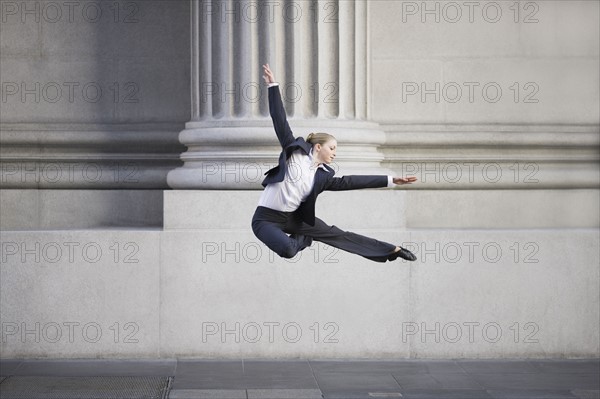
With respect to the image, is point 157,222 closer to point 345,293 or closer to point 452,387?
point 345,293

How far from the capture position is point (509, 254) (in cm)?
1316

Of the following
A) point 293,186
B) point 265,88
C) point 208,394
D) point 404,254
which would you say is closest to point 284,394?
point 208,394

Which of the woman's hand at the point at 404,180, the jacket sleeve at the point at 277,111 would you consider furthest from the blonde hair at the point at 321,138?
the woman's hand at the point at 404,180

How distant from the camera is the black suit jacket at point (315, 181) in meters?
8.41

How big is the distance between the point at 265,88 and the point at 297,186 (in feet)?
16.1

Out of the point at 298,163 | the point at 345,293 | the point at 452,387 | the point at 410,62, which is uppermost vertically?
the point at 410,62

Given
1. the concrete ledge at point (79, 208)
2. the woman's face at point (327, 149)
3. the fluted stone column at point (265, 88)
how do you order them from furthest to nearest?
the concrete ledge at point (79, 208) → the fluted stone column at point (265, 88) → the woman's face at point (327, 149)

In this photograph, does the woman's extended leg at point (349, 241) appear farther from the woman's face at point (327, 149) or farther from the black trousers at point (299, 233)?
the woman's face at point (327, 149)

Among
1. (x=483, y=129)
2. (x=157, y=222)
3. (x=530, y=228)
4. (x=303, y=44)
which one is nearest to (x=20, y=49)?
(x=157, y=222)

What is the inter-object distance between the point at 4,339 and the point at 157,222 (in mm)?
2655

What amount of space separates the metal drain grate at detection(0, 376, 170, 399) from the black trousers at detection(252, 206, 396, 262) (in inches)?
119

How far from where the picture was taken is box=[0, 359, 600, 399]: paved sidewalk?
11.0 m

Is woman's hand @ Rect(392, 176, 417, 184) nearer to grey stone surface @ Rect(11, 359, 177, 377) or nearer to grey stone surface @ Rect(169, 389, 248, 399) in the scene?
grey stone surface @ Rect(169, 389, 248, 399)

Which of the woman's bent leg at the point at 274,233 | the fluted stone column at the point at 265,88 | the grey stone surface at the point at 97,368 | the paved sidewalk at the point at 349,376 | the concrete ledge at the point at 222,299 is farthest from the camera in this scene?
the fluted stone column at the point at 265,88
